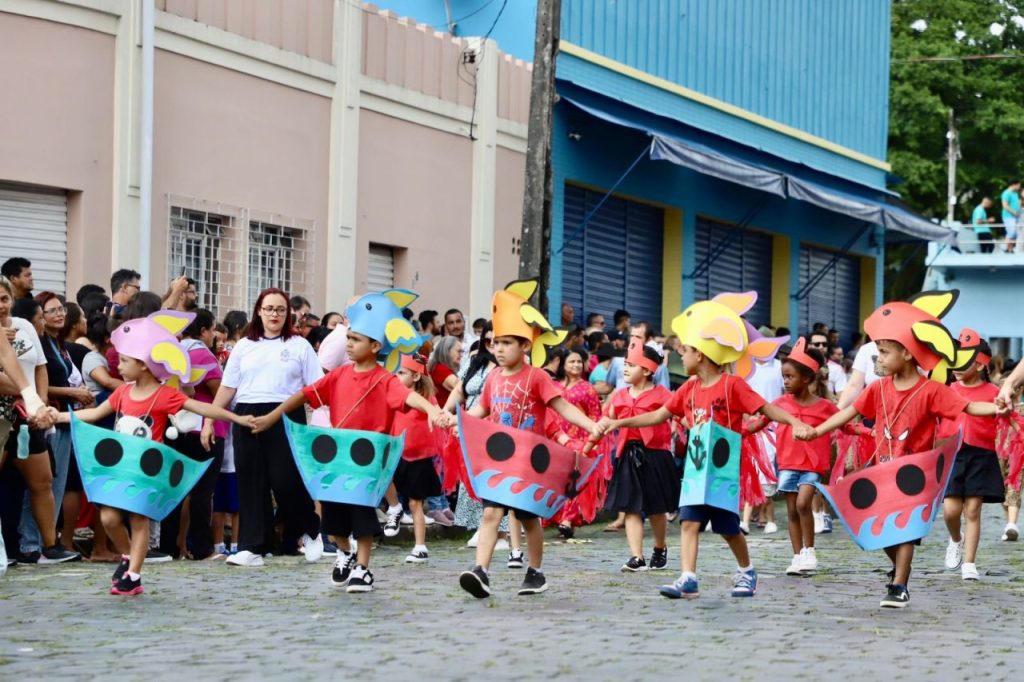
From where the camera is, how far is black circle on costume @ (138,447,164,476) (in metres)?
9.91

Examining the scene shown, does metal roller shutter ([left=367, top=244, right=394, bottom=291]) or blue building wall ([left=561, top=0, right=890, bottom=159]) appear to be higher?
blue building wall ([left=561, top=0, right=890, bottom=159])

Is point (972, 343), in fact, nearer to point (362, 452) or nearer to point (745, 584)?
point (745, 584)

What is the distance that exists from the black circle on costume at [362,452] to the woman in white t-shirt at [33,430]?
6.52ft

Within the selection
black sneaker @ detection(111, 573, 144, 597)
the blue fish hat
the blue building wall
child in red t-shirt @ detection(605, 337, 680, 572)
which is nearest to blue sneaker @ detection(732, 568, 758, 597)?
child in red t-shirt @ detection(605, 337, 680, 572)

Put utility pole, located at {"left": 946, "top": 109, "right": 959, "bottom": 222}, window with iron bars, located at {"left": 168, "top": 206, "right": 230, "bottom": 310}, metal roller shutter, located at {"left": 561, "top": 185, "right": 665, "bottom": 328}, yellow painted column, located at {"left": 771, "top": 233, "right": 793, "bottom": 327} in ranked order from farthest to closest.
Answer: utility pole, located at {"left": 946, "top": 109, "right": 959, "bottom": 222}
yellow painted column, located at {"left": 771, "top": 233, "right": 793, "bottom": 327}
metal roller shutter, located at {"left": 561, "top": 185, "right": 665, "bottom": 328}
window with iron bars, located at {"left": 168, "top": 206, "right": 230, "bottom": 310}

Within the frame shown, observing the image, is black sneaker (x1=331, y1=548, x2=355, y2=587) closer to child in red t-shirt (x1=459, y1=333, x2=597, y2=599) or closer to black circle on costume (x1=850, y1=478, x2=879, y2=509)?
child in red t-shirt (x1=459, y1=333, x2=597, y2=599)

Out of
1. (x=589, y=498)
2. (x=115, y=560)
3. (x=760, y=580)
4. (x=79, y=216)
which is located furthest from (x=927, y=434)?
(x=79, y=216)

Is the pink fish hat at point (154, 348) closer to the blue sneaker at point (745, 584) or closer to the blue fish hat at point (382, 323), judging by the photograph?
the blue fish hat at point (382, 323)

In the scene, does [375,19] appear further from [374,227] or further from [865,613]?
[865,613]

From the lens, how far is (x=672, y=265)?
2792 centimetres

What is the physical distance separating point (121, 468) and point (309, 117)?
9.90 m

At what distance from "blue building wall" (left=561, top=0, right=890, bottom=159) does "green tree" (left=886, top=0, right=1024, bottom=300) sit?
894 cm

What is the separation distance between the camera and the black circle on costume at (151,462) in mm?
9914

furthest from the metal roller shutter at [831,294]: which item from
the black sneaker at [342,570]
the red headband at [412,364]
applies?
the black sneaker at [342,570]
